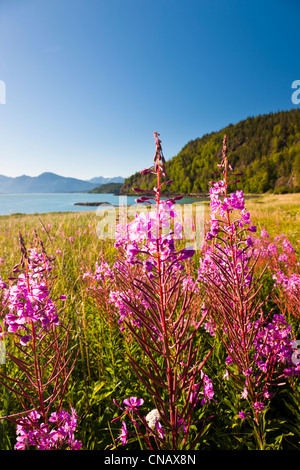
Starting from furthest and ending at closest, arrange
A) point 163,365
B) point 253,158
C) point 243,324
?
1. point 253,158
2. point 163,365
3. point 243,324

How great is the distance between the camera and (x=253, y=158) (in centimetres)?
11312

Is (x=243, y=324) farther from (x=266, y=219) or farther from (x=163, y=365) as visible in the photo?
(x=266, y=219)

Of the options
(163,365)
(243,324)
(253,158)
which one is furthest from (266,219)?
(253,158)

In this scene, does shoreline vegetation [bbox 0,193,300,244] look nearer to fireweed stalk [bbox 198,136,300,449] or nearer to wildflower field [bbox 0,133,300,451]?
fireweed stalk [bbox 198,136,300,449]

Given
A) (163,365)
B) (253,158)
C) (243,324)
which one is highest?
(253,158)

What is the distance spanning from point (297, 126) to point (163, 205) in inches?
5805

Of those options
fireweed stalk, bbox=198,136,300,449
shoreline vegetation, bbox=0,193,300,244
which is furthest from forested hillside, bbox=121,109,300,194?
fireweed stalk, bbox=198,136,300,449

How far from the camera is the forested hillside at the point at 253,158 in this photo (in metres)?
83.2

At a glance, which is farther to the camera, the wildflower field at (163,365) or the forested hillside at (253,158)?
the forested hillside at (253,158)

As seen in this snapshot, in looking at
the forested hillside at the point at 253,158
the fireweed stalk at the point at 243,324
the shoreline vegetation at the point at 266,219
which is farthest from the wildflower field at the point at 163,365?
the forested hillside at the point at 253,158

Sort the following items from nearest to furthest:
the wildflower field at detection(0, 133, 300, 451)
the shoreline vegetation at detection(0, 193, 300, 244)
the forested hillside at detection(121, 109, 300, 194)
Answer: the wildflower field at detection(0, 133, 300, 451) → the shoreline vegetation at detection(0, 193, 300, 244) → the forested hillside at detection(121, 109, 300, 194)

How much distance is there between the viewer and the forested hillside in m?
83.2

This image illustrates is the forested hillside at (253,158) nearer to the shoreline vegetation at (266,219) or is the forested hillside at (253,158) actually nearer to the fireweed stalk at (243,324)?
the shoreline vegetation at (266,219)

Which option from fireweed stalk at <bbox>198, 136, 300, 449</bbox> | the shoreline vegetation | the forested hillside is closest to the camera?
fireweed stalk at <bbox>198, 136, 300, 449</bbox>
